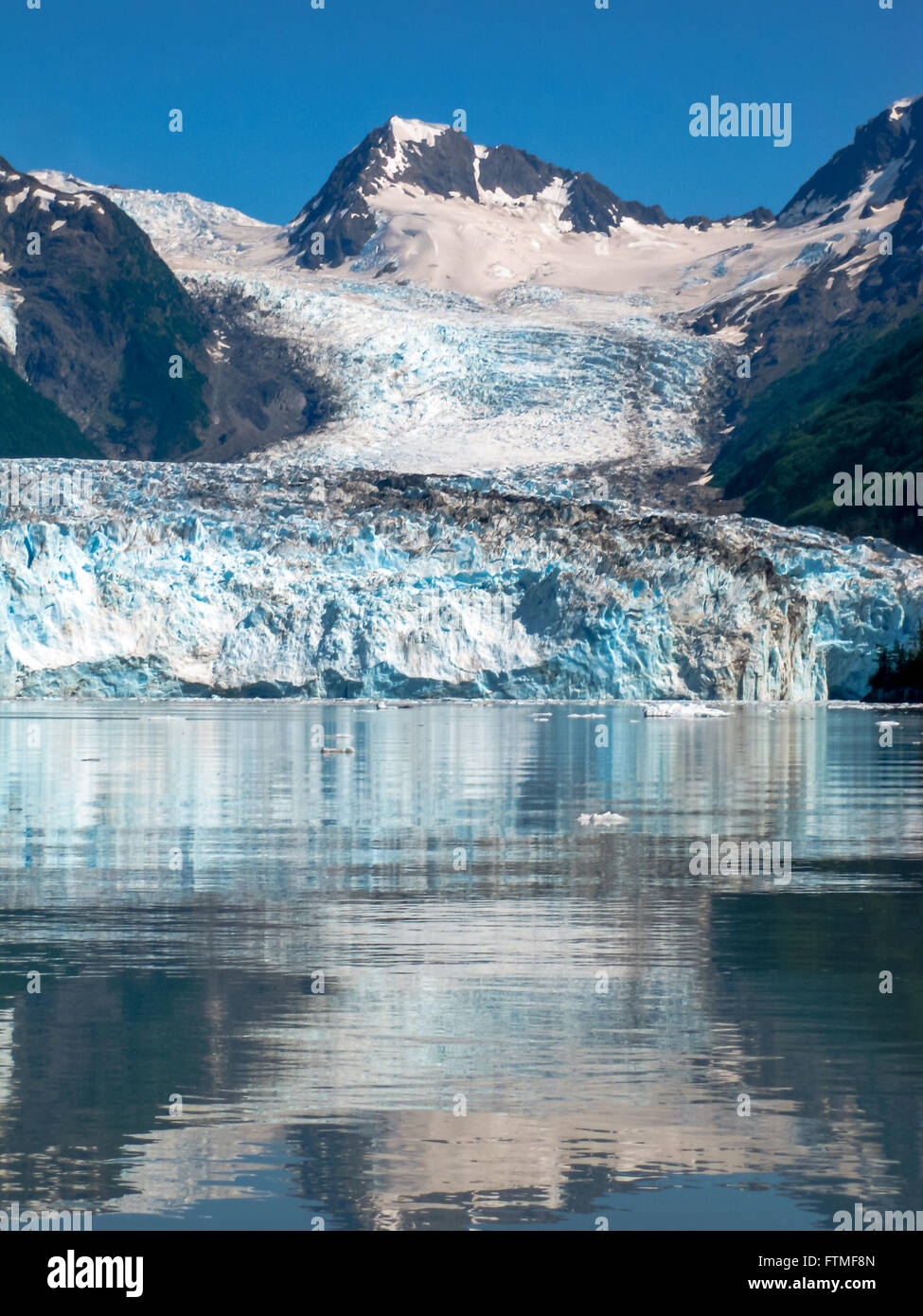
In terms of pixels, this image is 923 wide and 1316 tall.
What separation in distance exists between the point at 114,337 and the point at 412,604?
141368 millimetres

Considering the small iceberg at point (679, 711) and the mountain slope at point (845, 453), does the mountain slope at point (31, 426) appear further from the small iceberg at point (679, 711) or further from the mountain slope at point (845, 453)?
the small iceberg at point (679, 711)

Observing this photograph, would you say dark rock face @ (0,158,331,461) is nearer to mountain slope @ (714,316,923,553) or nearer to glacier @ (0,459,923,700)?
mountain slope @ (714,316,923,553)

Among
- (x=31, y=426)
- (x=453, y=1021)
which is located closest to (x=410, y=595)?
(x=453, y=1021)

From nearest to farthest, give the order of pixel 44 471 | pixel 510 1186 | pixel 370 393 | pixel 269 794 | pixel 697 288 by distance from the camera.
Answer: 1. pixel 510 1186
2. pixel 269 794
3. pixel 44 471
4. pixel 370 393
5. pixel 697 288

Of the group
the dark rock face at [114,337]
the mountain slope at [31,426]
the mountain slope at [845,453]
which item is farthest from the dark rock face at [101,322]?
the mountain slope at [845,453]

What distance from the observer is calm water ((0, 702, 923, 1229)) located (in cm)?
596

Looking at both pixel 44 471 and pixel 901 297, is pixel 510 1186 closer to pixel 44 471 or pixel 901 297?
pixel 44 471

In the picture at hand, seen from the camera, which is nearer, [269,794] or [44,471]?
[269,794]

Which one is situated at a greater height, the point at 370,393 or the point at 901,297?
the point at 901,297

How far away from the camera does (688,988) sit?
9.20m

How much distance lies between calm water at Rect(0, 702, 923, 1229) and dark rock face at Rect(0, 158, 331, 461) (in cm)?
15759

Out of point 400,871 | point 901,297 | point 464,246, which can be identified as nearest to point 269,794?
point 400,871

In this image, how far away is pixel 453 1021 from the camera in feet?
27.5
